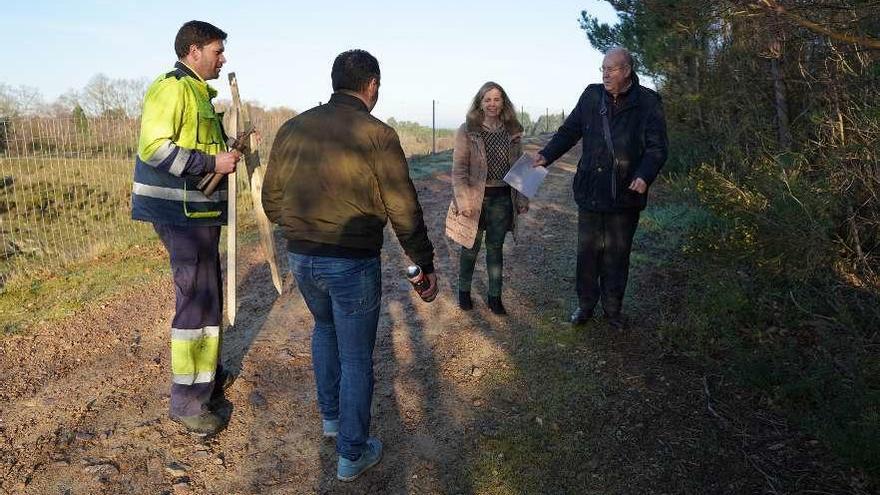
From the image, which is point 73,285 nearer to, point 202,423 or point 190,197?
point 202,423

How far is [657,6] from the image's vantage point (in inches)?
191

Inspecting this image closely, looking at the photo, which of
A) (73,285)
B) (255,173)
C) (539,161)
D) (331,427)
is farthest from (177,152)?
(73,285)

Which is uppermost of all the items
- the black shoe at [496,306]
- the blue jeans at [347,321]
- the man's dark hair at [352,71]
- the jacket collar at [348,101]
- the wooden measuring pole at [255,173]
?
Result: the man's dark hair at [352,71]

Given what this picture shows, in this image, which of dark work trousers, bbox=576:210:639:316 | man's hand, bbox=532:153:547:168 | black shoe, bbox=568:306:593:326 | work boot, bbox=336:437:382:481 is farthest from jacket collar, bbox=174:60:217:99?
black shoe, bbox=568:306:593:326

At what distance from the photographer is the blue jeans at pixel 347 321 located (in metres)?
2.60

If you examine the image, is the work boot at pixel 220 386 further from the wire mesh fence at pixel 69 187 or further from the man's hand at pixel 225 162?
the wire mesh fence at pixel 69 187

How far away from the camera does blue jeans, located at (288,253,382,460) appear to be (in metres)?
2.60

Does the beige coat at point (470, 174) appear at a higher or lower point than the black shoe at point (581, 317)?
higher

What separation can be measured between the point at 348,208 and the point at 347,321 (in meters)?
0.55

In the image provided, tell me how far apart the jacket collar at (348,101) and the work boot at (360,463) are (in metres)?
1.78

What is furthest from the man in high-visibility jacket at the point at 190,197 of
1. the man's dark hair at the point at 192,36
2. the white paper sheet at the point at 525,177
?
the white paper sheet at the point at 525,177

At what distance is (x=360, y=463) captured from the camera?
9.56 ft

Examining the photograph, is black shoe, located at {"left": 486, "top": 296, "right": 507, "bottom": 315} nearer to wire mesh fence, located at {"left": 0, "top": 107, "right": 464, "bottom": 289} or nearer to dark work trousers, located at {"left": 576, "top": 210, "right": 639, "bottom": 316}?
dark work trousers, located at {"left": 576, "top": 210, "right": 639, "bottom": 316}

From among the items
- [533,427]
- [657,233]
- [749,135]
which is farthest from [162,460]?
[749,135]
